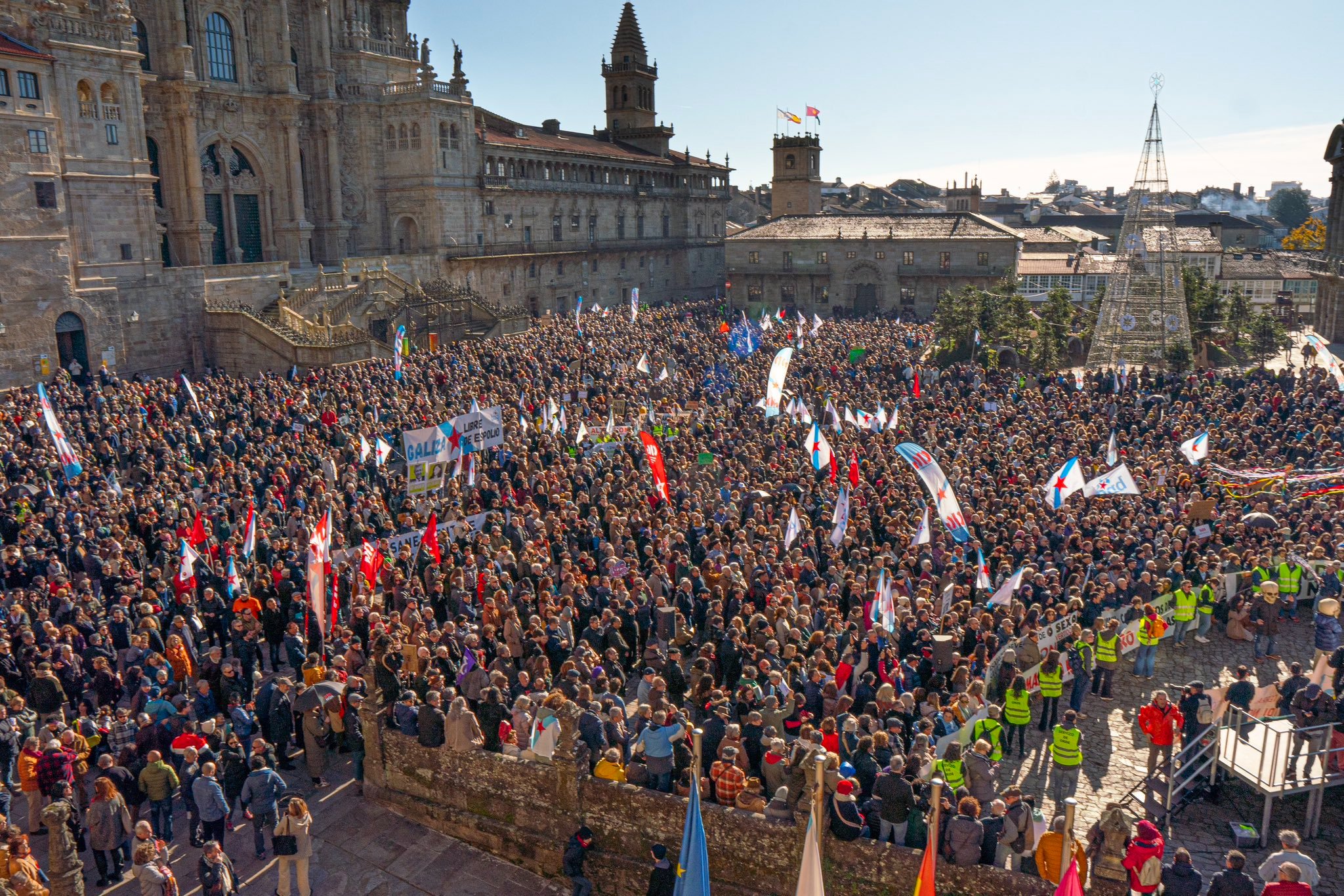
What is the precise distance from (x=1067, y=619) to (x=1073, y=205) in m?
108

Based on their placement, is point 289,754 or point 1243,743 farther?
point 289,754

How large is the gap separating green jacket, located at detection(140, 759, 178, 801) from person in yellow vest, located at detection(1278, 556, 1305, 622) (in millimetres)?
17669

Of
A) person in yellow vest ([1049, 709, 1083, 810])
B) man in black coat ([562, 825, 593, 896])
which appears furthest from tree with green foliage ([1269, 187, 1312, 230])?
man in black coat ([562, 825, 593, 896])

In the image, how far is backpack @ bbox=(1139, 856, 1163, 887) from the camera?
980cm

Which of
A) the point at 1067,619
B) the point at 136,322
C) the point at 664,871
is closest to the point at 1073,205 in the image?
the point at 136,322

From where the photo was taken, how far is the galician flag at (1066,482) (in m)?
20.2

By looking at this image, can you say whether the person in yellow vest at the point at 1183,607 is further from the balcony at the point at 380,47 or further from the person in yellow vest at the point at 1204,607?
the balcony at the point at 380,47

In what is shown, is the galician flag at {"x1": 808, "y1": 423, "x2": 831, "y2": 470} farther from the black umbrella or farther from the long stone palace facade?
the long stone palace facade

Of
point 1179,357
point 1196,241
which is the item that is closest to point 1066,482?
point 1179,357

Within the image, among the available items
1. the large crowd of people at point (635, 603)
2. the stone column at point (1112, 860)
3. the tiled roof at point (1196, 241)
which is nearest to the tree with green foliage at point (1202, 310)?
the tiled roof at point (1196, 241)

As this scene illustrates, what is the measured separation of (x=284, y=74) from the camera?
4606cm

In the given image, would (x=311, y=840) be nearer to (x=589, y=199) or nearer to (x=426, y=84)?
(x=426, y=84)

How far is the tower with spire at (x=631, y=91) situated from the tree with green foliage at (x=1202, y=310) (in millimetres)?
46677

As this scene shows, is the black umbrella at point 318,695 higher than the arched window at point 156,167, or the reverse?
the arched window at point 156,167
